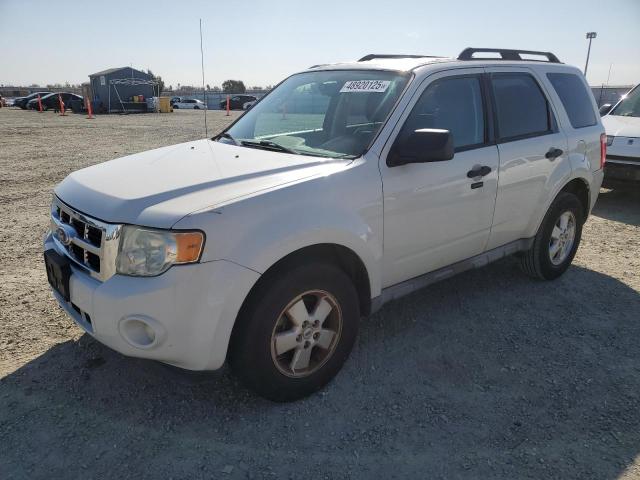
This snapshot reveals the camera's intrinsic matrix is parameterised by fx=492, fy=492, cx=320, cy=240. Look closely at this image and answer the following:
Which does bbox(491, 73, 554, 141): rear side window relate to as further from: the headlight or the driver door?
the headlight

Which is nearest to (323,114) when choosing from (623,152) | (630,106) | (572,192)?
(572,192)

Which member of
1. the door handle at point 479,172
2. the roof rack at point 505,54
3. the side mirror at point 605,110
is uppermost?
the roof rack at point 505,54

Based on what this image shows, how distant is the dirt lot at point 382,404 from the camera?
2398mm

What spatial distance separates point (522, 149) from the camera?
381cm

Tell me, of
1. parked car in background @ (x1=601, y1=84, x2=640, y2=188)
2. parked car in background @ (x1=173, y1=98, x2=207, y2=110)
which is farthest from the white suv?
parked car in background @ (x1=173, y1=98, x2=207, y2=110)

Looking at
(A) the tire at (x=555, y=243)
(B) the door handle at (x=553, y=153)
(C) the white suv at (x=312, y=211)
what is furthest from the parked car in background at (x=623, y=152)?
(B) the door handle at (x=553, y=153)

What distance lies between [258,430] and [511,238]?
2.63 m

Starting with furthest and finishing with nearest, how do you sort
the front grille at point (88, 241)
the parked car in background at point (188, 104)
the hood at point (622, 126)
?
the parked car in background at point (188, 104) → the hood at point (622, 126) → the front grille at point (88, 241)

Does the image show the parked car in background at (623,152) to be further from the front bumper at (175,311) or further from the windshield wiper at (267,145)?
the front bumper at (175,311)

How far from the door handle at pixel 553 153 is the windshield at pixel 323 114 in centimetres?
159

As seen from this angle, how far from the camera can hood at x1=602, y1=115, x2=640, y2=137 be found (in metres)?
7.42

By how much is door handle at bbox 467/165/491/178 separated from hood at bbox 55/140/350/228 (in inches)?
40.2

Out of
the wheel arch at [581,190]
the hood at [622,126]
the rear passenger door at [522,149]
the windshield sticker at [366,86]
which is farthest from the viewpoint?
the hood at [622,126]

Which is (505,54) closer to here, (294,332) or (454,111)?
(454,111)
